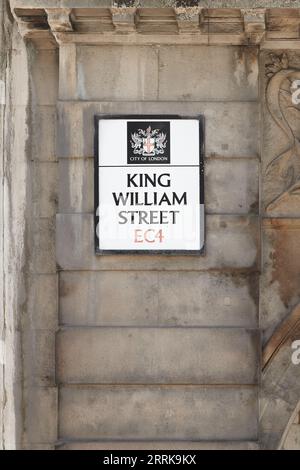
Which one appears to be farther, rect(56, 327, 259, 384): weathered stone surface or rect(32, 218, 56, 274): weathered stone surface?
rect(32, 218, 56, 274): weathered stone surface

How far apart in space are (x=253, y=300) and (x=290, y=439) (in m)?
1.84

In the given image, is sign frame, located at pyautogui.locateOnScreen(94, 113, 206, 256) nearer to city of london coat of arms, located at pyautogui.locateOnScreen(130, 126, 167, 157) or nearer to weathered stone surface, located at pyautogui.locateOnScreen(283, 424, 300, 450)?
city of london coat of arms, located at pyautogui.locateOnScreen(130, 126, 167, 157)

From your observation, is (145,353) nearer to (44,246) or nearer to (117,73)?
(44,246)

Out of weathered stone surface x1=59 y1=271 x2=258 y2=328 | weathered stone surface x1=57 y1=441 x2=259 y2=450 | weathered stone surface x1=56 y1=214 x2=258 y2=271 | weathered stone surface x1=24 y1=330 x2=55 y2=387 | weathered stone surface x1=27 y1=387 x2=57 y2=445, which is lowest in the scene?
weathered stone surface x1=57 y1=441 x2=259 y2=450

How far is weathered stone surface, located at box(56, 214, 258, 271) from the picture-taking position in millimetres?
9055

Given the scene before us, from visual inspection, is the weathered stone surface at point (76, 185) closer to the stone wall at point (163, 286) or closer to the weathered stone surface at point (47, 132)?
the stone wall at point (163, 286)

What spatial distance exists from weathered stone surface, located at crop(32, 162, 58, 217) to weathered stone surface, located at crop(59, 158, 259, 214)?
185 mm

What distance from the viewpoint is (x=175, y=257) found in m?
9.10

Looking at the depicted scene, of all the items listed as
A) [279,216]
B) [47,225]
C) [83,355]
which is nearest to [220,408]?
[83,355]

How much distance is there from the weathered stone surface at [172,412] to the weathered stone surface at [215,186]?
2247 mm

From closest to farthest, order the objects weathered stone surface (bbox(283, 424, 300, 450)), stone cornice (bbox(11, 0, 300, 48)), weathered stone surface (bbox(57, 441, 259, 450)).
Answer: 1. stone cornice (bbox(11, 0, 300, 48))
2. weathered stone surface (bbox(57, 441, 259, 450))
3. weathered stone surface (bbox(283, 424, 300, 450))

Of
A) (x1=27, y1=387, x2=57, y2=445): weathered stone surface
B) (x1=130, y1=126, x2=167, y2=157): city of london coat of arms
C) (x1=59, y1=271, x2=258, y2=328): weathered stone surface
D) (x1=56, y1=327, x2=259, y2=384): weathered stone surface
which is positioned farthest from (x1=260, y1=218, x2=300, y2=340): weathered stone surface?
(x1=27, y1=387, x2=57, y2=445): weathered stone surface

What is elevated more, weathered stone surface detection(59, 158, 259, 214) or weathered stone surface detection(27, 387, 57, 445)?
weathered stone surface detection(59, 158, 259, 214)

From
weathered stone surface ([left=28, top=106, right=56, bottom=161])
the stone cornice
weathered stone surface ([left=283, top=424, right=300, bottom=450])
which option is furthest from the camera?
weathered stone surface ([left=28, top=106, right=56, bottom=161])
